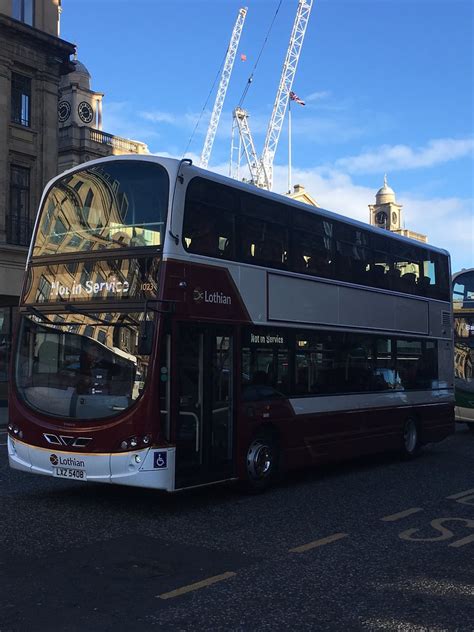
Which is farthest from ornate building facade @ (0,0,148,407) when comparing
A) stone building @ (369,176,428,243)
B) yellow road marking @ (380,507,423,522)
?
stone building @ (369,176,428,243)

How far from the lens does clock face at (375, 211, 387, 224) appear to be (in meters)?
136

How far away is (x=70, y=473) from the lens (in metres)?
8.01

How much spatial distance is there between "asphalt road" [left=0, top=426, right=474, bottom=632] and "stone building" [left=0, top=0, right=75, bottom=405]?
19.0 meters

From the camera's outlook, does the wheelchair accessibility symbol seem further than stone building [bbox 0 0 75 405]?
No

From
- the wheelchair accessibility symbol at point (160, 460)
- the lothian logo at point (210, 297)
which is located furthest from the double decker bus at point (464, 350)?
the wheelchair accessibility symbol at point (160, 460)

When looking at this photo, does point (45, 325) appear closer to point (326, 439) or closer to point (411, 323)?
point (326, 439)

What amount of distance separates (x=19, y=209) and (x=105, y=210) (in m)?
21.6

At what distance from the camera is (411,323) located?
13336 millimetres

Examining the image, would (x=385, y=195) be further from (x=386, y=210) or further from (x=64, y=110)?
(x=64, y=110)

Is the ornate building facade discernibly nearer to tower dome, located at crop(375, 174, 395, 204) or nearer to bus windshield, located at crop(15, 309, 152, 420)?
bus windshield, located at crop(15, 309, 152, 420)

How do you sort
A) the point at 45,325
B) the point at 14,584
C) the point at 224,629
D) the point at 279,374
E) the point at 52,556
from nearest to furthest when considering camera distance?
1. the point at 224,629
2. the point at 14,584
3. the point at 52,556
4. the point at 45,325
5. the point at 279,374

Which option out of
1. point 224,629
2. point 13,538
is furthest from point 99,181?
point 224,629

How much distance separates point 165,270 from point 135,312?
1.89 feet

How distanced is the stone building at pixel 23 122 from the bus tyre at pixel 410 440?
697 inches
